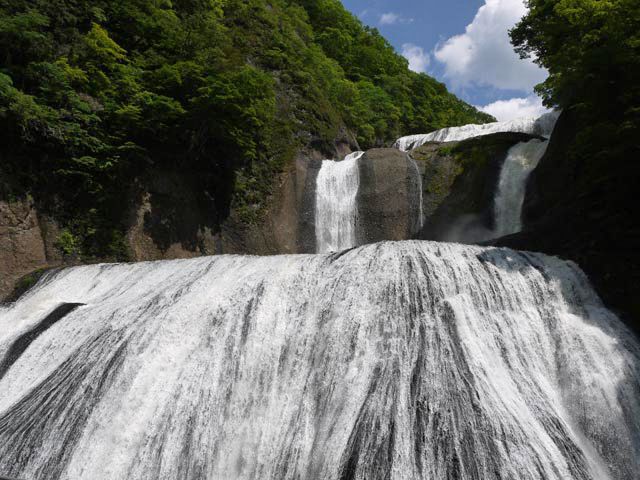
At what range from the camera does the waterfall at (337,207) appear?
16.2 metres

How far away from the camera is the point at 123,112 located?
1249 cm

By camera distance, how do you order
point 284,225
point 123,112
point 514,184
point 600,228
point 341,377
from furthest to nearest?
Answer: point 284,225
point 514,184
point 123,112
point 600,228
point 341,377

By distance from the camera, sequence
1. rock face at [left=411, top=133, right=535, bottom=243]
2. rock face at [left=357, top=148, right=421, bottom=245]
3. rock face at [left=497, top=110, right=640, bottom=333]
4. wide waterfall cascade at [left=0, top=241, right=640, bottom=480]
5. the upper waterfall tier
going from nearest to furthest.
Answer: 1. wide waterfall cascade at [left=0, top=241, right=640, bottom=480]
2. rock face at [left=497, top=110, right=640, bottom=333]
3. rock face at [left=411, top=133, right=535, bottom=243]
4. rock face at [left=357, top=148, right=421, bottom=245]
5. the upper waterfall tier

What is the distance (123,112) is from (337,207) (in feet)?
26.5

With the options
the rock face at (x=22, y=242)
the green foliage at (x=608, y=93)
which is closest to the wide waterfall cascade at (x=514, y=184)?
the green foliage at (x=608, y=93)

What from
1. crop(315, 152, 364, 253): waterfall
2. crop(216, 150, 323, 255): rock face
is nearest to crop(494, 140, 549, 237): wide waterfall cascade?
crop(315, 152, 364, 253): waterfall

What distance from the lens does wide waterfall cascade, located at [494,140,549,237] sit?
48.0 feet

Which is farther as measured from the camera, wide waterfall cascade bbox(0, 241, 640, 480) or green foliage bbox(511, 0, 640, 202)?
green foliage bbox(511, 0, 640, 202)

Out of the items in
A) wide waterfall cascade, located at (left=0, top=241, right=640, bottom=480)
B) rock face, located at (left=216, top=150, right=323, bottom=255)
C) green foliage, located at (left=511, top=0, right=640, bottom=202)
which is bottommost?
wide waterfall cascade, located at (left=0, top=241, right=640, bottom=480)

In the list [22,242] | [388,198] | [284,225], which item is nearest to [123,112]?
[22,242]

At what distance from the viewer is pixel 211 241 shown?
1466 centimetres

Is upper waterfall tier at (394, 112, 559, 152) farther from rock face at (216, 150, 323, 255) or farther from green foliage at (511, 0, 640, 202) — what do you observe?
green foliage at (511, 0, 640, 202)

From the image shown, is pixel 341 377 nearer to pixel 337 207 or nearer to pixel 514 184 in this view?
pixel 337 207

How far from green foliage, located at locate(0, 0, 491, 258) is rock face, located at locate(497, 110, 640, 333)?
9.11 metres
